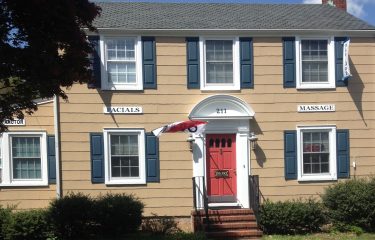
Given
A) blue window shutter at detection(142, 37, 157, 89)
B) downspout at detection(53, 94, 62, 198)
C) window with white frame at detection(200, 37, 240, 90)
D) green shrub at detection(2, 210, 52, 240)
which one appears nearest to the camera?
green shrub at detection(2, 210, 52, 240)

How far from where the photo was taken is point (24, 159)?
1558cm

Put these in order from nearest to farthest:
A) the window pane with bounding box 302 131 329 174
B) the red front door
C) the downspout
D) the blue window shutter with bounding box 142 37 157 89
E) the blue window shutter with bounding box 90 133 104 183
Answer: the downspout
the blue window shutter with bounding box 90 133 104 183
the blue window shutter with bounding box 142 37 157 89
the red front door
the window pane with bounding box 302 131 329 174

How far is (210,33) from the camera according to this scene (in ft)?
51.5

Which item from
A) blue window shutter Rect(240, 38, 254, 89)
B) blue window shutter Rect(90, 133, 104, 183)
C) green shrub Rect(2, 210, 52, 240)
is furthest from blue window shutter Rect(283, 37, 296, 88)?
green shrub Rect(2, 210, 52, 240)

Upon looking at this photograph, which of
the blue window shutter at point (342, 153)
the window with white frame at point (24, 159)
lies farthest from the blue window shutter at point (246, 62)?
the window with white frame at point (24, 159)

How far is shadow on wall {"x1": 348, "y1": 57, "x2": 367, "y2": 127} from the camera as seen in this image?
16156mm

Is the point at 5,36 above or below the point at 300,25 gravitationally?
below

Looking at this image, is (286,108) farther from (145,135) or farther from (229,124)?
(145,135)

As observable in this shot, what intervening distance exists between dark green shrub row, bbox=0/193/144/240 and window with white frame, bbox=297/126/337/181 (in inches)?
192

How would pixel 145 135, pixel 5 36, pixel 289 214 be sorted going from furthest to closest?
pixel 145 135 < pixel 289 214 < pixel 5 36

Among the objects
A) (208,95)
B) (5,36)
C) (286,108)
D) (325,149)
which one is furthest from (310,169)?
(5,36)

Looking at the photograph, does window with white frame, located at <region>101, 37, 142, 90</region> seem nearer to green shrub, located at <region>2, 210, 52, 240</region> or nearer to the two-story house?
the two-story house

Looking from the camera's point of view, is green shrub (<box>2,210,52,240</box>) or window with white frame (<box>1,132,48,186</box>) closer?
green shrub (<box>2,210,52,240</box>)

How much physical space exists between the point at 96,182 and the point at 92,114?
6.13 ft
